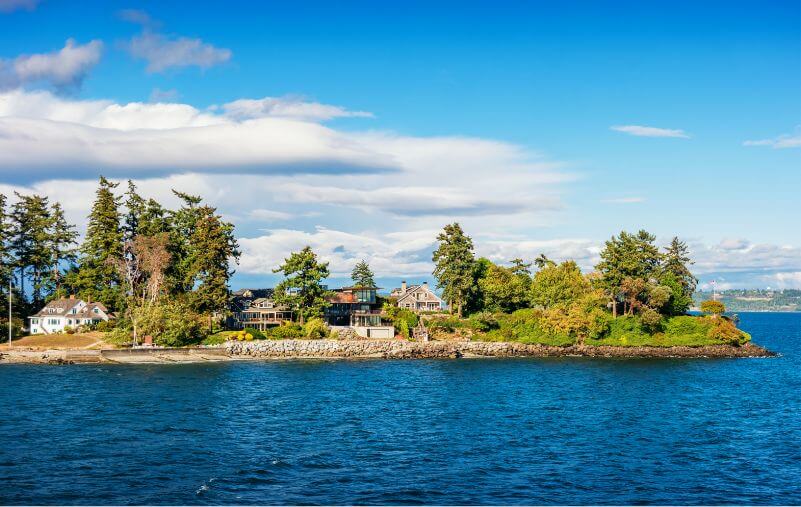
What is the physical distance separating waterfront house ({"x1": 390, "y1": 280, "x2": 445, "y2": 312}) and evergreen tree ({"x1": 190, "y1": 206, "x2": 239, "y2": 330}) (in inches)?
1450

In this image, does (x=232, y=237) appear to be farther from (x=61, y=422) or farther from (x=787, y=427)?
(x=787, y=427)

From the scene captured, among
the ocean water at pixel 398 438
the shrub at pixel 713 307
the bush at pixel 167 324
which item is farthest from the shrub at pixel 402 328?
the shrub at pixel 713 307

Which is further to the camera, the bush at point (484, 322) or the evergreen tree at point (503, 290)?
the evergreen tree at point (503, 290)

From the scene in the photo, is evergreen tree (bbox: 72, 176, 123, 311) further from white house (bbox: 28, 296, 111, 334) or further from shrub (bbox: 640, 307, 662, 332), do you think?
shrub (bbox: 640, 307, 662, 332)

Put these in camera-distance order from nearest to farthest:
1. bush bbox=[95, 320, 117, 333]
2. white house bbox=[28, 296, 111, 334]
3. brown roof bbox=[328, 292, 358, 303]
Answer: bush bbox=[95, 320, 117, 333]
white house bbox=[28, 296, 111, 334]
brown roof bbox=[328, 292, 358, 303]

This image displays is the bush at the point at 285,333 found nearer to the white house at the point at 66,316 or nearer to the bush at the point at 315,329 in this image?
the bush at the point at 315,329

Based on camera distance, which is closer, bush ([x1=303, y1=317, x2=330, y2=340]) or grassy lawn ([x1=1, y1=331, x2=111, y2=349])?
grassy lawn ([x1=1, y1=331, x2=111, y2=349])

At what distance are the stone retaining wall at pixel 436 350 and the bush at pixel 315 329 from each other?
3.54m

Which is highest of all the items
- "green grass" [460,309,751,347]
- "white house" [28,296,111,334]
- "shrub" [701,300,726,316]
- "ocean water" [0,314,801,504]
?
"white house" [28,296,111,334]

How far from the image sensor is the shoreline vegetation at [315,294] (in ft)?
347

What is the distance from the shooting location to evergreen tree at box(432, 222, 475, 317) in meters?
120

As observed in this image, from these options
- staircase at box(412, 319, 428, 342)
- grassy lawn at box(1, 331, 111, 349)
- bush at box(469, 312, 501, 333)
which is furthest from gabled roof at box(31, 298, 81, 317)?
bush at box(469, 312, 501, 333)

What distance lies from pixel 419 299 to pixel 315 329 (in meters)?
32.9

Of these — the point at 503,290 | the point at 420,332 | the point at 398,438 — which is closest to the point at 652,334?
the point at 503,290
